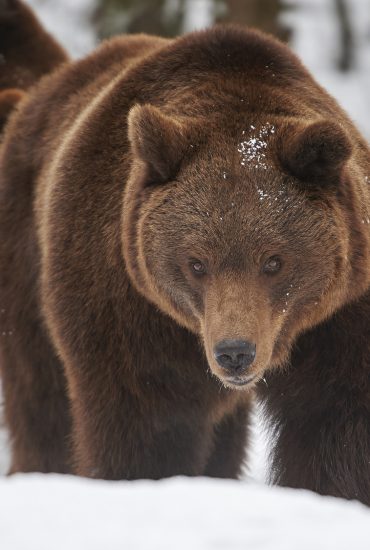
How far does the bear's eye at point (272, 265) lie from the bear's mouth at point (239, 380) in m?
0.44

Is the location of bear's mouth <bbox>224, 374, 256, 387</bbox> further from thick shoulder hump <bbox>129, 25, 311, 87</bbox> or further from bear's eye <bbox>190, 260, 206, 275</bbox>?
thick shoulder hump <bbox>129, 25, 311, 87</bbox>

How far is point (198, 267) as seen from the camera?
15.4 feet

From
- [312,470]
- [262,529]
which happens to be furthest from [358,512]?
[312,470]

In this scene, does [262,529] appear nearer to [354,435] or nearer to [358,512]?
[358,512]

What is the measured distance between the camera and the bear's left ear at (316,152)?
454cm

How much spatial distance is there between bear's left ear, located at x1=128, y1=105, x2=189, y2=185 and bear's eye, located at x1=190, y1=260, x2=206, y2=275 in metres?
0.41

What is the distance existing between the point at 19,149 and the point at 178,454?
2.09 metres

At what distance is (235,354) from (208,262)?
455 mm

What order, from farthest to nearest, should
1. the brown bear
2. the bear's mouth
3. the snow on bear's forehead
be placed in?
the snow on bear's forehead < the brown bear < the bear's mouth

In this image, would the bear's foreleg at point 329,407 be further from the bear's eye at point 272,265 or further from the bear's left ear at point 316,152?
the bear's left ear at point 316,152

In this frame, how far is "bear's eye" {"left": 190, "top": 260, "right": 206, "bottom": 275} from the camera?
15.4 feet

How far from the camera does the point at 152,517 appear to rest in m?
3.27

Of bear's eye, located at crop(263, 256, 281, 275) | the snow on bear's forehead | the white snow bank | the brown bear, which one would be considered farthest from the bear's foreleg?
the white snow bank

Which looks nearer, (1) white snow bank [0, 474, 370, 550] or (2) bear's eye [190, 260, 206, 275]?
(1) white snow bank [0, 474, 370, 550]
